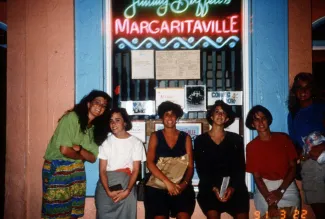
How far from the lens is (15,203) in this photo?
4.37 metres

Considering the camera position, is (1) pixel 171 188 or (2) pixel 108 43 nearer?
(1) pixel 171 188

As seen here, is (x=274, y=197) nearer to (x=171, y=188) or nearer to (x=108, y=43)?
(x=171, y=188)

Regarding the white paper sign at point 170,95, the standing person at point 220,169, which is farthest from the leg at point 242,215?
the white paper sign at point 170,95

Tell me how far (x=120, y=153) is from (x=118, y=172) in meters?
0.25

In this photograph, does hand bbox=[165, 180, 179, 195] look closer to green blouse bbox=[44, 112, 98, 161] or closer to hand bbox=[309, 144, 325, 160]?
green blouse bbox=[44, 112, 98, 161]

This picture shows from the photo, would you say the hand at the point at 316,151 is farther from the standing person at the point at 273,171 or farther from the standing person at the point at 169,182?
the standing person at the point at 169,182

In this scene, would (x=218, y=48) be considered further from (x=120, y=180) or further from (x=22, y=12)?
(x=22, y=12)

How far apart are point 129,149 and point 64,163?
838 millimetres

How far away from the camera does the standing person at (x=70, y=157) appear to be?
10.9 ft

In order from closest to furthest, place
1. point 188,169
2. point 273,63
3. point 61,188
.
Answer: point 61,188, point 188,169, point 273,63

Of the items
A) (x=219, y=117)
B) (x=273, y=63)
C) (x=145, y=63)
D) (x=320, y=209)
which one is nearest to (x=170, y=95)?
(x=145, y=63)

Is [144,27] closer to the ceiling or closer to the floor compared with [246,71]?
closer to the ceiling

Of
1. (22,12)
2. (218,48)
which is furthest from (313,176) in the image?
(22,12)

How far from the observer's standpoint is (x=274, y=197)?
347 cm
